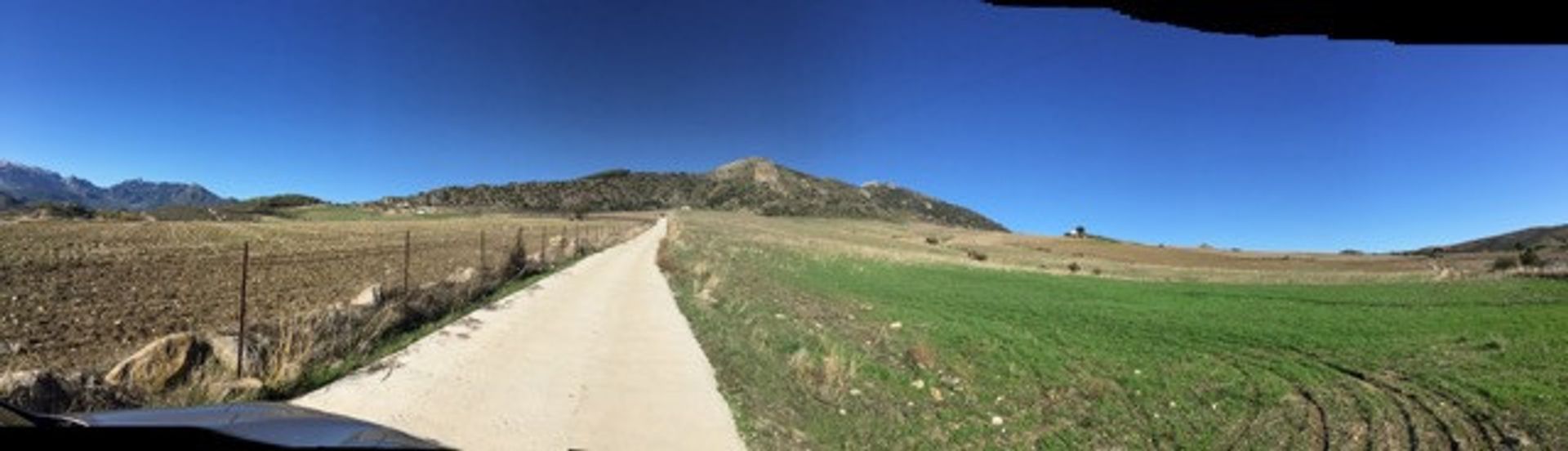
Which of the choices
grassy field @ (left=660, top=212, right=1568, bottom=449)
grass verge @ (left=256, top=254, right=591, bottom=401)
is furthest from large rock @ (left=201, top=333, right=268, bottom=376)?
grassy field @ (left=660, top=212, right=1568, bottom=449)

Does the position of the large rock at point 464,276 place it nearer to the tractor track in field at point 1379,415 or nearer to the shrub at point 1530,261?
the tractor track in field at point 1379,415

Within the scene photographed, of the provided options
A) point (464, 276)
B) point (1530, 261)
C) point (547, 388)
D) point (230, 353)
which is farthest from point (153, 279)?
point (1530, 261)

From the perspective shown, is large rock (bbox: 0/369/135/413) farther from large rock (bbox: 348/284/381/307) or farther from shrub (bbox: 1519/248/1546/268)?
shrub (bbox: 1519/248/1546/268)

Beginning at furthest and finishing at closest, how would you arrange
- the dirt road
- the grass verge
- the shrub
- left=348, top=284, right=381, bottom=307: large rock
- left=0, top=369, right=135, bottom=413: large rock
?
the shrub, left=348, top=284, right=381, bottom=307: large rock, the grass verge, the dirt road, left=0, top=369, right=135, bottom=413: large rock

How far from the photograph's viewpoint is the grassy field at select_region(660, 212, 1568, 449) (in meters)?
12.5

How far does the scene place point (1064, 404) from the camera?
1446cm

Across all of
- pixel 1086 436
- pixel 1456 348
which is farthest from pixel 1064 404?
pixel 1456 348

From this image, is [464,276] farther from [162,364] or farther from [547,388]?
[162,364]

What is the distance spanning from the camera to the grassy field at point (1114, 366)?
41.1 feet

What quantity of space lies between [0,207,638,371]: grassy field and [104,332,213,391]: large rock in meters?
1.58

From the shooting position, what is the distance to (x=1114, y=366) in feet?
60.2

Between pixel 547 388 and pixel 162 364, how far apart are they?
13.0ft

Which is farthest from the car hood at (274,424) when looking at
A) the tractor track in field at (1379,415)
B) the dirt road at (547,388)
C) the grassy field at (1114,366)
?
the tractor track in field at (1379,415)

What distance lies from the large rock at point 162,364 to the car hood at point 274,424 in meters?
5.72
